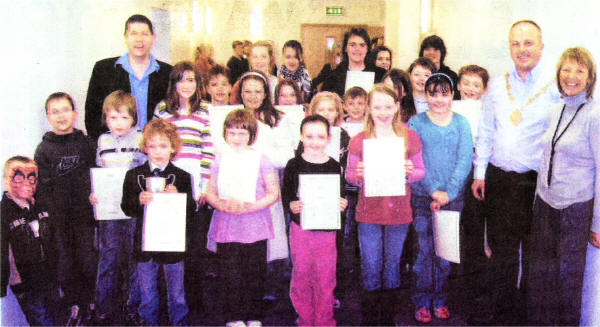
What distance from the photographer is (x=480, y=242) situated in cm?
297

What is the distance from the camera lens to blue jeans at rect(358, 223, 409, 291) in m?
2.50

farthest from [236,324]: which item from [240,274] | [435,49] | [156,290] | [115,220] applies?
[435,49]

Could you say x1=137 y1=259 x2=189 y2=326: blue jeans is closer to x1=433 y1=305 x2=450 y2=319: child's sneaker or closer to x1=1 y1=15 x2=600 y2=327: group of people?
x1=1 y1=15 x2=600 y2=327: group of people

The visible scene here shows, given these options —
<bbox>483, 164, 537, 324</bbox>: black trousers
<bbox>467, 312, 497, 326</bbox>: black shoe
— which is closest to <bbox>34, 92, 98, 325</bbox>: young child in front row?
<bbox>467, 312, 497, 326</bbox>: black shoe

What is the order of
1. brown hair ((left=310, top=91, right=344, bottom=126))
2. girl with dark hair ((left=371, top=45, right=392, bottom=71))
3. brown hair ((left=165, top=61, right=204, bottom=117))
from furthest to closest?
girl with dark hair ((left=371, top=45, right=392, bottom=71)) < brown hair ((left=310, top=91, right=344, bottom=126)) < brown hair ((left=165, top=61, right=204, bottom=117))

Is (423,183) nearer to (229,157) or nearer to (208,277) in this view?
(229,157)

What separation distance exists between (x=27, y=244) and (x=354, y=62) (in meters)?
2.47

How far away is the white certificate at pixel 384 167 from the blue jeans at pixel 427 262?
0.25 metres

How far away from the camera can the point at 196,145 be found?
2699 millimetres

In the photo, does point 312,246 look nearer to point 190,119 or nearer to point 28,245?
point 190,119

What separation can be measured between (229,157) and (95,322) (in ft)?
3.83

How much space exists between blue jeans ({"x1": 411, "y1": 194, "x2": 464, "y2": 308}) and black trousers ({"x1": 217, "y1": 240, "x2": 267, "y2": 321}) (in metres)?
0.85

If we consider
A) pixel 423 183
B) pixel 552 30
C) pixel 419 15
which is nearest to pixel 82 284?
pixel 423 183

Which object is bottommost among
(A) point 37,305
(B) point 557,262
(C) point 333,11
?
(A) point 37,305
